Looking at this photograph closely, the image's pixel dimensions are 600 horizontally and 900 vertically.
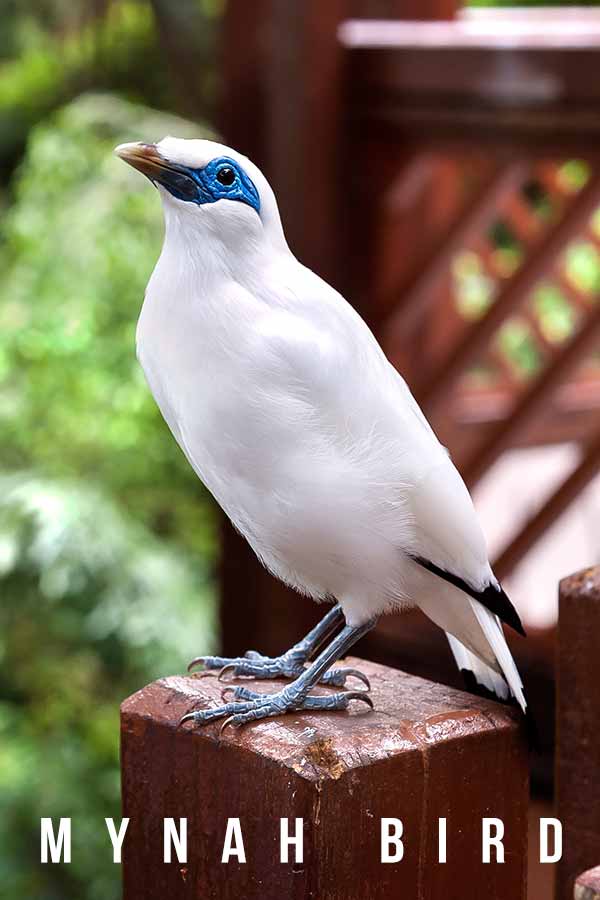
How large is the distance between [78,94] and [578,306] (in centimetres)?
289

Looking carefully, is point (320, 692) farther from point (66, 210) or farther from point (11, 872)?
point (66, 210)

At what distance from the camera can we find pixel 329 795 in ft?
3.72

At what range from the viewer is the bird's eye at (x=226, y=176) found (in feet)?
4.54

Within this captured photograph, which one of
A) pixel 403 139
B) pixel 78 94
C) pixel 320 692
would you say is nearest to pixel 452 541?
pixel 320 692

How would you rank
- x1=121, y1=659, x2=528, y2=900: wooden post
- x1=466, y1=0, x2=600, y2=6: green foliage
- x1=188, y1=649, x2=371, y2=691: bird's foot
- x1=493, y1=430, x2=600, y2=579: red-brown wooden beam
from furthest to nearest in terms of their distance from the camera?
x1=466, y1=0, x2=600, y2=6: green foliage < x1=493, y1=430, x2=600, y2=579: red-brown wooden beam < x1=188, y1=649, x2=371, y2=691: bird's foot < x1=121, y1=659, x2=528, y2=900: wooden post

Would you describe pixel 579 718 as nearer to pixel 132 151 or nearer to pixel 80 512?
pixel 132 151

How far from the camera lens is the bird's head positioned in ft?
4.50

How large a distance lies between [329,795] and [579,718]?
1.29 feet

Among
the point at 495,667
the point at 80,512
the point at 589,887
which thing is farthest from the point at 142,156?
the point at 80,512

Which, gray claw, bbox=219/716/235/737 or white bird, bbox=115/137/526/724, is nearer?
gray claw, bbox=219/716/235/737

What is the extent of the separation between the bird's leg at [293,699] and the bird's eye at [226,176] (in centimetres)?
49

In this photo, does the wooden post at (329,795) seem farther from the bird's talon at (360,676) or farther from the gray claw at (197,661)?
A: the gray claw at (197,661)

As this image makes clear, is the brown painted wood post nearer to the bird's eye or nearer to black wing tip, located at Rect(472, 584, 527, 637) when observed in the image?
black wing tip, located at Rect(472, 584, 527, 637)

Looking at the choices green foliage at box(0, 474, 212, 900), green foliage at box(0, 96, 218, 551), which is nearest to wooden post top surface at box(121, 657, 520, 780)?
green foliage at box(0, 474, 212, 900)
